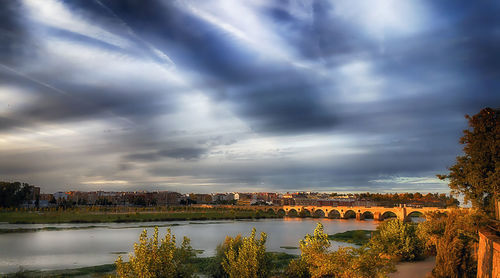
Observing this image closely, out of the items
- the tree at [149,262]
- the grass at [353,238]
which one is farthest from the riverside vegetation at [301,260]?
the grass at [353,238]

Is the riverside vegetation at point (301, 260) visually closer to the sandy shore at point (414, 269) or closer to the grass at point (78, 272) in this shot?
the sandy shore at point (414, 269)

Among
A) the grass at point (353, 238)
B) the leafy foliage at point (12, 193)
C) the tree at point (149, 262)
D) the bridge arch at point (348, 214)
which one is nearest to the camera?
the tree at point (149, 262)

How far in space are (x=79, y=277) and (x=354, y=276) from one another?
587 inches

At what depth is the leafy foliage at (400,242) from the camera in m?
22.1

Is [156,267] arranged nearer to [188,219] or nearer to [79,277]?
[79,277]

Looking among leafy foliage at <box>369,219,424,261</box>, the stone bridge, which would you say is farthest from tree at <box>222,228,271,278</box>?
the stone bridge

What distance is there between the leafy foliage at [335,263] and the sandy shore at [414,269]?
4.52m

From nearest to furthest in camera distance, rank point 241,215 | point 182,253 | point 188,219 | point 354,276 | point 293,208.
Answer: point 182,253
point 354,276
point 188,219
point 241,215
point 293,208

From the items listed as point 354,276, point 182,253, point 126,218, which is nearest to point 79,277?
point 182,253

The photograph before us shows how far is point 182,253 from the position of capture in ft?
37.0

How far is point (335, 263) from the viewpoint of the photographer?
13172 millimetres

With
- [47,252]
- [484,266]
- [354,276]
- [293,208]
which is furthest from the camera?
[293,208]

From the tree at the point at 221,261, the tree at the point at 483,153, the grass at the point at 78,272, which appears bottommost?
the grass at the point at 78,272

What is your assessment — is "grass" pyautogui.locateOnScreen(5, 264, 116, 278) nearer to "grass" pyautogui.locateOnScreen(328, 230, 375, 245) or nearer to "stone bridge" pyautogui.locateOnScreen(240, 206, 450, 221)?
"grass" pyautogui.locateOnScreen(328, 230, 375, 245)
